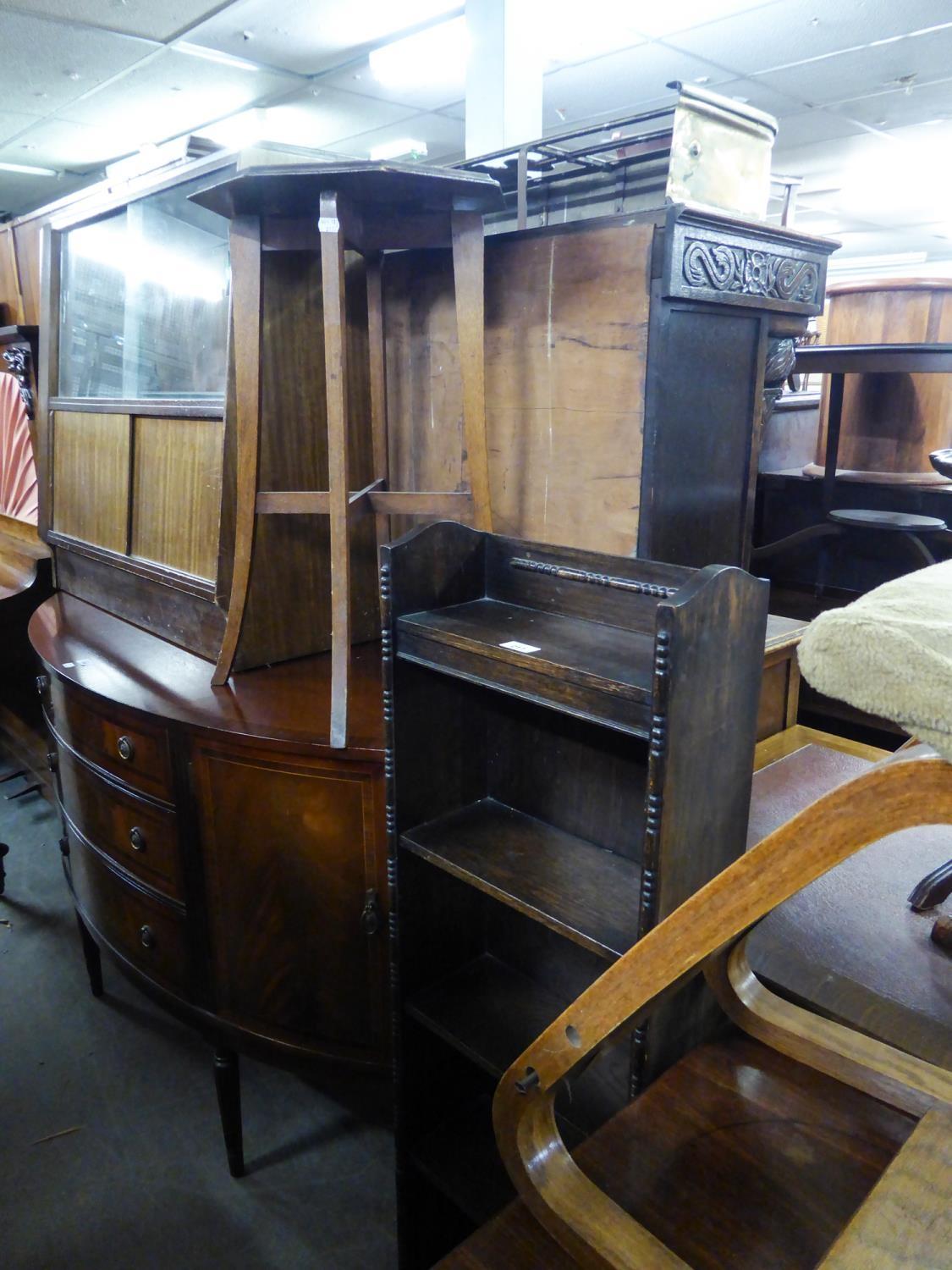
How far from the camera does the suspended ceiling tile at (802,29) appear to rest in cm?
367

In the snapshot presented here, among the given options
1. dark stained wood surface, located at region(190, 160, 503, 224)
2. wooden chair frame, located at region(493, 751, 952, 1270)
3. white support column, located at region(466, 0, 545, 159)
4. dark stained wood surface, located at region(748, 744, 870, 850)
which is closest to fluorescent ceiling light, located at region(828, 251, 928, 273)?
white support column, located at region(466, 0, 545, 159)

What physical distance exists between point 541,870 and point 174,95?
553 centimetres

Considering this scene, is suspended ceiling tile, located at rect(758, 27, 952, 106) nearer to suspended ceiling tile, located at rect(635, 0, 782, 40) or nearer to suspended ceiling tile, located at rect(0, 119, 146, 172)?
suspended ceiling tile, located at rect(635, 0, 782, 40)

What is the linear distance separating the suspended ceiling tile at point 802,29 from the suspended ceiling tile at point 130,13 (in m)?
2.18

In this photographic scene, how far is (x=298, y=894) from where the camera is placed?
1566 millimetres

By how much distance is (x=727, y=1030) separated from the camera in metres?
1.05

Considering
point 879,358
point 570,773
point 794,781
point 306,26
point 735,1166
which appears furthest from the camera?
point 306,26

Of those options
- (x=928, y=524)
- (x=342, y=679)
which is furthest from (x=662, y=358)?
(x=928, y=524)

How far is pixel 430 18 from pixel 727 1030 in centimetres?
432

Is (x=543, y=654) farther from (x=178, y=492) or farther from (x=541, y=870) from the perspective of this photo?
(x=178, y=492)

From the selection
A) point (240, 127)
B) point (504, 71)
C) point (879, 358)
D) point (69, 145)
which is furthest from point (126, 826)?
point (69, 145)

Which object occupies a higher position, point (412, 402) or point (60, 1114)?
point (412, 402)

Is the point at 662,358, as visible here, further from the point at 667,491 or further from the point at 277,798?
the point at 277,798

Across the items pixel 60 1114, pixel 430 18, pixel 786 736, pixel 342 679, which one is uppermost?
pixel 430 18
